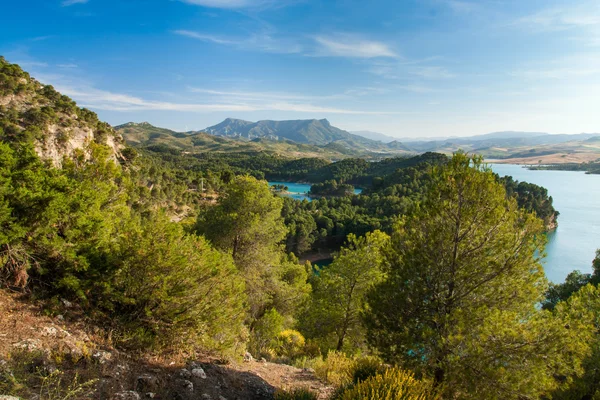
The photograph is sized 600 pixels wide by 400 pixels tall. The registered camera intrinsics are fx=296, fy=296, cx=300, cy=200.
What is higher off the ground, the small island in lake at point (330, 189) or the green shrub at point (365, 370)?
the green shrub at point (365, 370)

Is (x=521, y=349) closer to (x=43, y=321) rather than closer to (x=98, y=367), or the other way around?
(x=98, y=367)

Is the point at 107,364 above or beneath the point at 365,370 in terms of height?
above

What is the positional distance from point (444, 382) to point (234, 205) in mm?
11928

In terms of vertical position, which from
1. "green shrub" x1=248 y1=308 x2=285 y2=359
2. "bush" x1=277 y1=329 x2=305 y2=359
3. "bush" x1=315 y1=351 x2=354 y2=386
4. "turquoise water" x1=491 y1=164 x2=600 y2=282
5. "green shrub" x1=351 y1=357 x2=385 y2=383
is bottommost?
"turquoise water" x1=491 y1=164 x2=600 y2=282

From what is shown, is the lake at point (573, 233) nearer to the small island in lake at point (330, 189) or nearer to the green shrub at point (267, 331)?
the small island in lake at point (330, 189)

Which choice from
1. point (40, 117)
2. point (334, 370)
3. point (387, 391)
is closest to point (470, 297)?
point (387, 391)

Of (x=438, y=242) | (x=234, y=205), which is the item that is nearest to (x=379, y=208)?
(x=234, y=205)

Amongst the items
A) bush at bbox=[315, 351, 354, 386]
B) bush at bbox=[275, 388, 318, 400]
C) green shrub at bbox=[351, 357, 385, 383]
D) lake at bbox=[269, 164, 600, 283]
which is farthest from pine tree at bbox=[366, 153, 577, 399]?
lake at bbox=[269, 164, 600, 283]

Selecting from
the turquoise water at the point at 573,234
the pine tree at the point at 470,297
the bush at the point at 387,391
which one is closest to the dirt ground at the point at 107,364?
the bush at the point at 387,391

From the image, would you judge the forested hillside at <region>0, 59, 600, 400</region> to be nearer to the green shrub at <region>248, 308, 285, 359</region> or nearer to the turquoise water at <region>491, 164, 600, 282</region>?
the green shrub at <region>248, 308, 285, 359</region>

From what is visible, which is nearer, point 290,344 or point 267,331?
point 267,331

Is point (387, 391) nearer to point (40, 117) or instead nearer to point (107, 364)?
point (107, 364)

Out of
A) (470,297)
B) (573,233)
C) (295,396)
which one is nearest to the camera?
(295,396)

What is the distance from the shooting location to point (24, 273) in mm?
7145
